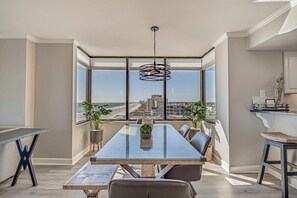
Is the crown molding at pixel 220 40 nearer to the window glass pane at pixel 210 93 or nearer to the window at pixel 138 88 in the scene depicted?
the window glass pane at pixel 210 93

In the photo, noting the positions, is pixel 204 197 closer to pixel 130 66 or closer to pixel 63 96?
pixel 63 96

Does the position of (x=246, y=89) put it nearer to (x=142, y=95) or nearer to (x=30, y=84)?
(x=142, y=95)

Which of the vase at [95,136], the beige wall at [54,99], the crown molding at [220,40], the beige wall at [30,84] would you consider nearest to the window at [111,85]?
the vase at [95,136]

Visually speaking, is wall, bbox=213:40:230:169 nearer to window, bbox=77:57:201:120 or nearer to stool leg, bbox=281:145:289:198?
stool leg, bbox=281:145:289:198

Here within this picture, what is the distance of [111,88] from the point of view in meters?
5.98

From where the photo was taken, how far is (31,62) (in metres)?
4.18

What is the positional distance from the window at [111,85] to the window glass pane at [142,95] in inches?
8.9

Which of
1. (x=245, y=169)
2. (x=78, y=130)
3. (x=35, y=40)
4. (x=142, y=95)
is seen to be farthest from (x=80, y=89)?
(x=245, y=169)

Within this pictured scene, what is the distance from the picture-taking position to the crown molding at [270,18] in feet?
9.26

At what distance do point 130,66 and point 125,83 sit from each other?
1.65 feet

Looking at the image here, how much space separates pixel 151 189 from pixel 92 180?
1206 millimetres

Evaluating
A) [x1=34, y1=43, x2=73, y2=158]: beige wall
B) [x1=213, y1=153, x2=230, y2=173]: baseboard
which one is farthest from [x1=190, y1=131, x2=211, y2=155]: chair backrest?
[x1=34, y1=43, x2=73, y2=158]: beige wall

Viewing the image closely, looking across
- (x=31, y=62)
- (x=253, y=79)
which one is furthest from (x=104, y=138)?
(x=253, y=79)

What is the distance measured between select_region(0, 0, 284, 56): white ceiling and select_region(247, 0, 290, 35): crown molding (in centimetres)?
8
